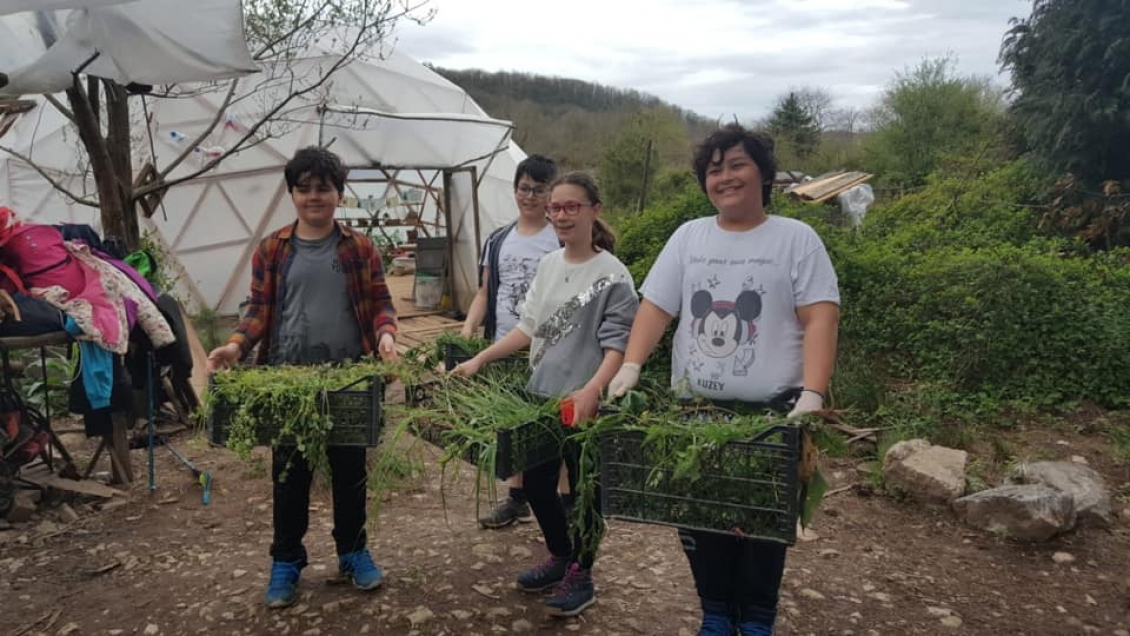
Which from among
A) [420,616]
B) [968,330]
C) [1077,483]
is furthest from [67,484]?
[968,330]

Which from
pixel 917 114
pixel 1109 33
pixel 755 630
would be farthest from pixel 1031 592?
pixel 917 114

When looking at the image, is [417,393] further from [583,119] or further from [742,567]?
[583,119]

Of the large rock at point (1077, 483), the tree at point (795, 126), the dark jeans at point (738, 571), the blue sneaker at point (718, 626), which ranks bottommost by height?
the large rock at point (1077, 483)

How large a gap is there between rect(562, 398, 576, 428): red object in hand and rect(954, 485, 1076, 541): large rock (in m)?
2.78

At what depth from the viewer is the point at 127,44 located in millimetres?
3918

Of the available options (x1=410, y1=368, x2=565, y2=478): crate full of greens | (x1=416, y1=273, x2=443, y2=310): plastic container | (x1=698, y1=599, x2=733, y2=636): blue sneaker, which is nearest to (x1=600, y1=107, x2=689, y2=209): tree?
(x1=416, y1=273, x2=443, y2=310): plastic container

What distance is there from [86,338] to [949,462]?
4533 millimetres

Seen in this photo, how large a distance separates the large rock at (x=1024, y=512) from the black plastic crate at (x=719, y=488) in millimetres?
2540

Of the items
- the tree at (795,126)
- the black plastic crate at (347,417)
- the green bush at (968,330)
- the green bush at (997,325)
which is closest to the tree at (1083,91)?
the green bush at (968,330)

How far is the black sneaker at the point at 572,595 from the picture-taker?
303cm

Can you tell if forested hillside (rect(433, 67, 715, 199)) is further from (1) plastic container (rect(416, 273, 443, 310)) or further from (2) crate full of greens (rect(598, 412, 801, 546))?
(2) crate full of greens (rect(598, 412, 801, 546))

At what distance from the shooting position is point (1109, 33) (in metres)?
8.91

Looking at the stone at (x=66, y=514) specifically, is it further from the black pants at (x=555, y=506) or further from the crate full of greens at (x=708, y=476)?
the crate full of greens at (x=708, y=476)

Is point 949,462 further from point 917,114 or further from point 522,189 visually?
point 917,114
